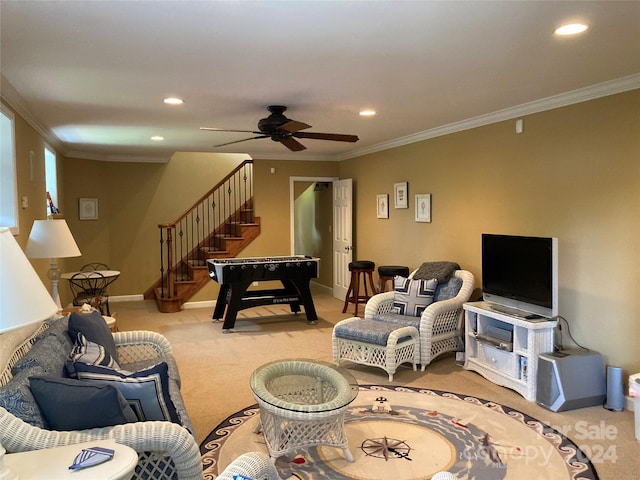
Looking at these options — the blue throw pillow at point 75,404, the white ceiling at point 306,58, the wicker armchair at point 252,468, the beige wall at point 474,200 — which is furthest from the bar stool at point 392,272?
the wicker armchair at point 252,468

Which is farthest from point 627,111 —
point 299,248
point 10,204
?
point 299,248

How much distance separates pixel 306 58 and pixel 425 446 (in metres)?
2.49

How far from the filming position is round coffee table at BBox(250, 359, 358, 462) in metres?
2.73

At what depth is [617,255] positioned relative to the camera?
367cm

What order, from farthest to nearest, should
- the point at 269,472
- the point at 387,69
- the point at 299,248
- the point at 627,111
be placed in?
the point at 299,248 → the point at 627,111 → the point at 387,69 → the point at 269,472

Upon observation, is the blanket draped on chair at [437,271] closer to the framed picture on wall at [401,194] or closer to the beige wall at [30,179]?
the framed picture on wall at [401,194]

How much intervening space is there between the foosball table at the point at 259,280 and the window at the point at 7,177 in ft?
8.29

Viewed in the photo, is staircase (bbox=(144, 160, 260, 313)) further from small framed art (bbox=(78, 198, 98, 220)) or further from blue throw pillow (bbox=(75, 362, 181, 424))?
blue throw pillow (bbox=(75, 362, 181, 424))

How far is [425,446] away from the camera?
307 centimetres

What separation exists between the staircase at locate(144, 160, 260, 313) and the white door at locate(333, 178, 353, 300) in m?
1.33

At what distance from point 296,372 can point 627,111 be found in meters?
3.02

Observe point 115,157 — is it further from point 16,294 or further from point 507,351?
point 16,294

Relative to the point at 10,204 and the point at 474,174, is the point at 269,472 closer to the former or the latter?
the point at 10,204

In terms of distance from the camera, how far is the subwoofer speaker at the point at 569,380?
3.56m
